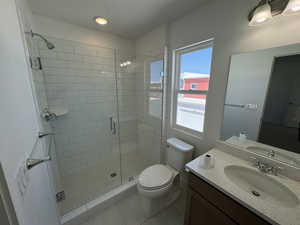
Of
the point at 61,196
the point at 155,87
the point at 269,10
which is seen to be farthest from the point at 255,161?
the point at 61,196

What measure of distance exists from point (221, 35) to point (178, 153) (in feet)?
4.77

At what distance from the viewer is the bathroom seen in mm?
777

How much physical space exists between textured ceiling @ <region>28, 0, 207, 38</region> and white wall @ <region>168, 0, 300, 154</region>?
179 mm

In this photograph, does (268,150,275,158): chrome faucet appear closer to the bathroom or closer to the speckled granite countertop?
the bathroom

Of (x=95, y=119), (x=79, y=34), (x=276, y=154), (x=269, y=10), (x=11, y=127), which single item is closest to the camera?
(x=11, y=127)

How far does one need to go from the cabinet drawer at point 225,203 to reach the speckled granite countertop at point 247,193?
0.13ft

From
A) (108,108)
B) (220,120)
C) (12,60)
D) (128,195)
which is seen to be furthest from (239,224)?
(108,108)

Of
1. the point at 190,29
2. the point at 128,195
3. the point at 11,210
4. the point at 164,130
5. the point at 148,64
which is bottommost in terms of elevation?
the point at 128,195

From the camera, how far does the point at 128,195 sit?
5.85ft

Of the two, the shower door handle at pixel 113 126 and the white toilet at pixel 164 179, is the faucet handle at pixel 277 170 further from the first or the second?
the shower door handle at pixel 113 126

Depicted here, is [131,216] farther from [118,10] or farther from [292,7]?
[118,10]

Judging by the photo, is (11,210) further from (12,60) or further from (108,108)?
(108,108)

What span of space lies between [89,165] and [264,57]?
284 centimetres

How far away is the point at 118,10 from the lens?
1.53 meters
